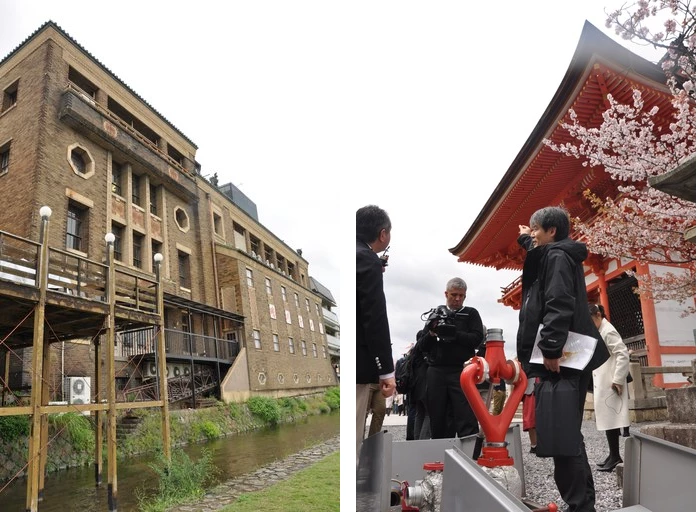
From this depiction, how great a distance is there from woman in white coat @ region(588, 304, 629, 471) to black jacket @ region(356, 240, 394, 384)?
0.72m

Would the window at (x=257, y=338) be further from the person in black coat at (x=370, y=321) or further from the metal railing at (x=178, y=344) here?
the person in black coat at (x=370, y=321)

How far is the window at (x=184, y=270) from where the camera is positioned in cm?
209

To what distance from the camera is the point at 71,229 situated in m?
1.82

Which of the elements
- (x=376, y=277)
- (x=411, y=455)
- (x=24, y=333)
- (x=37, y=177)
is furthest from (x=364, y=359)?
(x=37, y=177)

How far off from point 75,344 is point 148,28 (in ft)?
4.22

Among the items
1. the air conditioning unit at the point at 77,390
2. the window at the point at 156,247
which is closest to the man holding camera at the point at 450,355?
the window at the point at 156,247

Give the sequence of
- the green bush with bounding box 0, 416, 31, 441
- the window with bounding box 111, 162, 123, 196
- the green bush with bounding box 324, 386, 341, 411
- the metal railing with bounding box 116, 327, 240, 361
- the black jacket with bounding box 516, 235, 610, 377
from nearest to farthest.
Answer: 1. the black jacket with bounding box 516, 235, 610, 377
2. the green bush with bounding box 0, 416, 31, 441
3. the metal railing with bounding box 116, 327, 240, 361
4. the window with bounding box 111, 162, 123, 196
5. the green bush with bounding box 324, 386, 341, 411

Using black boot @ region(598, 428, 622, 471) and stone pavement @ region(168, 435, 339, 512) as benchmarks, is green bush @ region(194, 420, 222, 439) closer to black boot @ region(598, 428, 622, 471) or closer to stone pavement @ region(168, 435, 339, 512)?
stone pavement @ region(168, 435, 339, 512)

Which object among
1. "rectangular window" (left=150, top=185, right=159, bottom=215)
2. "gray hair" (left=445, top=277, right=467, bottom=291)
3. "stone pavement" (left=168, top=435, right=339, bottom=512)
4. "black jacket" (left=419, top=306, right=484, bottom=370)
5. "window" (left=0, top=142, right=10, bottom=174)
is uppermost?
"window" (left=0, top=142, right=10, bottom=174)

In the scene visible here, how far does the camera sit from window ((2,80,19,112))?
1894 mm

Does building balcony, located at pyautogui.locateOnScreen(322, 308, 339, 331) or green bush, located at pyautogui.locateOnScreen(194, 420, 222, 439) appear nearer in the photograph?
green bush, located at pyautogui.locateOnScreen(194, 420, 222, 439)

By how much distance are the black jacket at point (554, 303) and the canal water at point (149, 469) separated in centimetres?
90

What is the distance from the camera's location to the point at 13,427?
164 centimetres

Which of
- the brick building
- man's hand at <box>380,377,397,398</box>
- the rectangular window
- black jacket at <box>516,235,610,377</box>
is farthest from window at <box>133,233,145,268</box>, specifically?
black jacket at <box>516,235,610,377</box>
